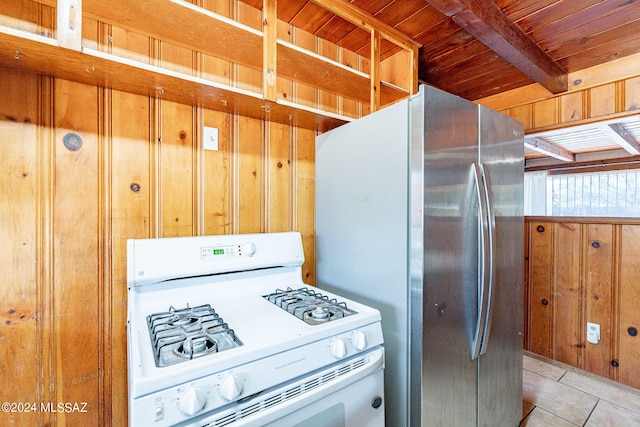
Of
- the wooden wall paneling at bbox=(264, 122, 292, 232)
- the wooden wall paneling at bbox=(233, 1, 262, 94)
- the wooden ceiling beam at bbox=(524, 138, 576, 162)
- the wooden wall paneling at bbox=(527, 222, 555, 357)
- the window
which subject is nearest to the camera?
the wooden wall paneling at bbox=(233, 1, 262, 94)

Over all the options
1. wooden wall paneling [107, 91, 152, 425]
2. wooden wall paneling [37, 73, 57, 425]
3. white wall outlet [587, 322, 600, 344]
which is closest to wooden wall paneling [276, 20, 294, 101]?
wooden wall paneling [107, 91, 152, 425]

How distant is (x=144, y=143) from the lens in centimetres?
135

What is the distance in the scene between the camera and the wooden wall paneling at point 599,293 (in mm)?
2215

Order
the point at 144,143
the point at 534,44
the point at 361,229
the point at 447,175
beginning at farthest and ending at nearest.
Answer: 1. the point at 534,44
2. the point at 361,229
3. the point at 144,143
4. the point at 447,175

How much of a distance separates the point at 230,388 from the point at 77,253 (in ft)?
3.02

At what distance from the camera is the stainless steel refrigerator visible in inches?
46.7

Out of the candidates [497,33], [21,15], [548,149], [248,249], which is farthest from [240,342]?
[548,149]

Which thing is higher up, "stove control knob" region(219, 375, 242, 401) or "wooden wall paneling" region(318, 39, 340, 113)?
"wooden wall paneling" region(318, 39, 340, 113)

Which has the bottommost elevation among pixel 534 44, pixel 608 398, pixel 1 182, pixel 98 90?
pixel 608 398

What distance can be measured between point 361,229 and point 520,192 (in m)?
0.91

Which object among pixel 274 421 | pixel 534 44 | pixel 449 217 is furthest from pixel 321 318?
pixel 534 44

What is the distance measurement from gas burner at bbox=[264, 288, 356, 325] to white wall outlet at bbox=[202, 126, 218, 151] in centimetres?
80

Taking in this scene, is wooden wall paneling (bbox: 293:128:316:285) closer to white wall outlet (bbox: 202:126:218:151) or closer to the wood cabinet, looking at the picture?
white wall outlet (bbox: 202:126:218:151)

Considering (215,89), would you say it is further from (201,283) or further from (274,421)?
(274,421)
